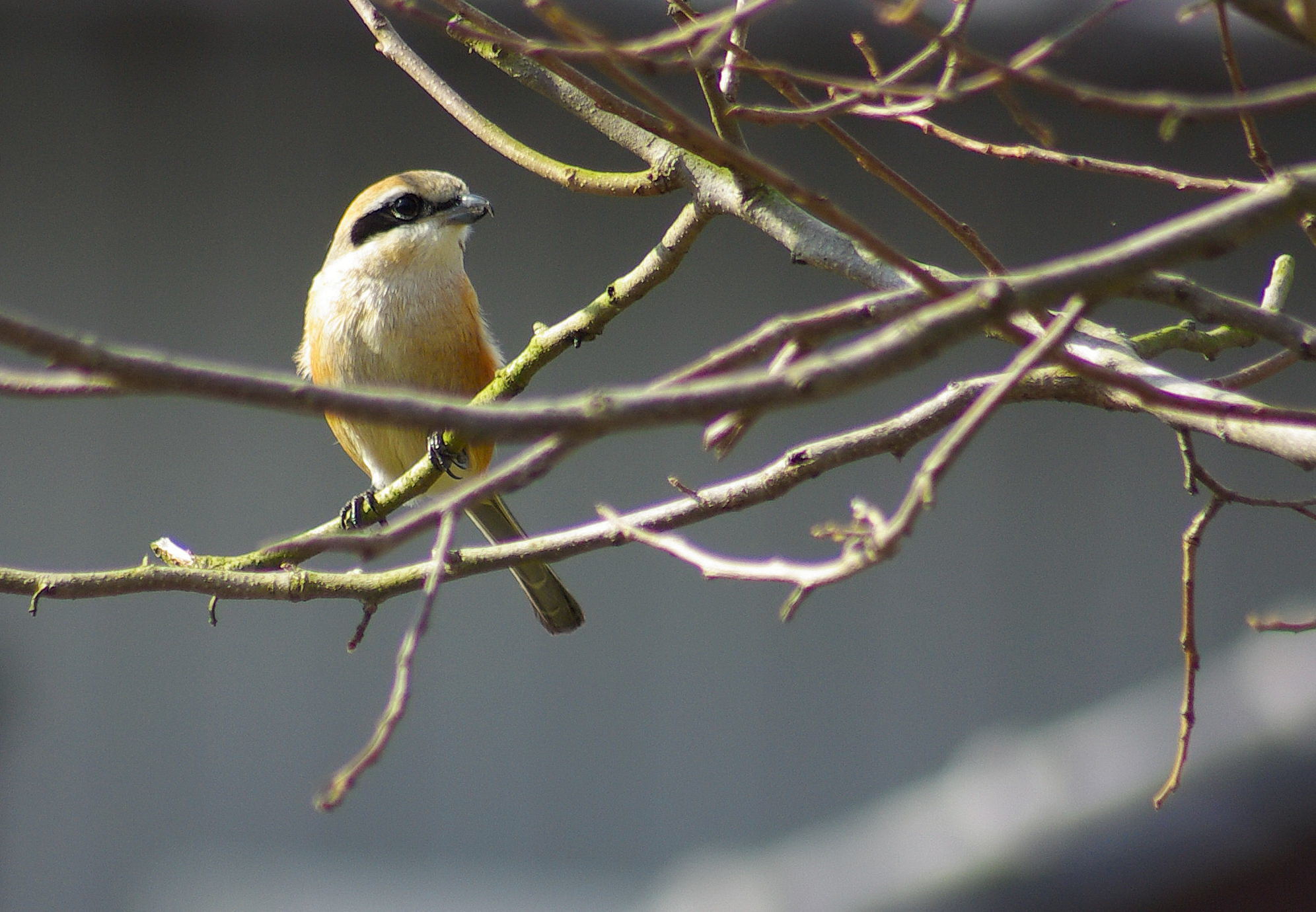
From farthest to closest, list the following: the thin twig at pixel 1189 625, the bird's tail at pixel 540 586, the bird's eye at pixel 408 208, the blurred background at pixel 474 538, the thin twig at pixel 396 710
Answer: the blurred background at pixel 474 538 → the bird's eye at pixel 408 208 → the bird's tail at pixel 540 586 → the thin twig at pixel 1189 625 → the thin twig at pixel 396 710

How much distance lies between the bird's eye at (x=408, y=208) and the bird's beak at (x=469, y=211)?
4.5 inches

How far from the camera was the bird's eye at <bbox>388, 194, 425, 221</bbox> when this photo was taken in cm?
427


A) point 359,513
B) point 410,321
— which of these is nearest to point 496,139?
point 359,513

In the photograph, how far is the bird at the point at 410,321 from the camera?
13.6ft

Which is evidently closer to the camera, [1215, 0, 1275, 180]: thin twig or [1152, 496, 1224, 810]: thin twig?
[1215, 0, 1275, 180]: thin twig

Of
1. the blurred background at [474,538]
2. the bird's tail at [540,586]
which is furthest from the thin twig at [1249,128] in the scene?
the blurred background at [474,538]

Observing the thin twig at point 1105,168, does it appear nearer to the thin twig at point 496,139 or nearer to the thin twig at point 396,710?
the thin twig at point 496,139

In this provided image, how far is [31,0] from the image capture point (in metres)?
5.63

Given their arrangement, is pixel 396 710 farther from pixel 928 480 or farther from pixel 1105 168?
pixel 1105 168

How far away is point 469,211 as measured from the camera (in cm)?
419

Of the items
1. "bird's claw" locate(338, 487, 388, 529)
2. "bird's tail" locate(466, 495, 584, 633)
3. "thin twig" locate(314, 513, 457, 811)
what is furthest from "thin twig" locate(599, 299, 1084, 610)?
"bird's tail" locate(466, 495, 584, 633)

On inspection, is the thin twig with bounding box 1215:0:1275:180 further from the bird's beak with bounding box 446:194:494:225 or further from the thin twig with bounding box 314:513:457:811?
the bird's beak with bounding box 446:194:494:225

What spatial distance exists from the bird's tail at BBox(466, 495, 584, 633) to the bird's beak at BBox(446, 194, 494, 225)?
2.80ft

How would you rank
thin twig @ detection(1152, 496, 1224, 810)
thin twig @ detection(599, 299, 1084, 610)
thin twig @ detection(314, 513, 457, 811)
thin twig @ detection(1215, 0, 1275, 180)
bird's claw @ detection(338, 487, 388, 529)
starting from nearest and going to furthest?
thin twig @ detection(599, 299, 1084, 610) → thin twig @ detection(314, 513, 457, 811) → thin twig @ detection(1215, 0, 1275, 180) → thin twig @ detection(1152, 496, 1224, 810) → bird's claw @ detection(338, 487, 388, 529)
